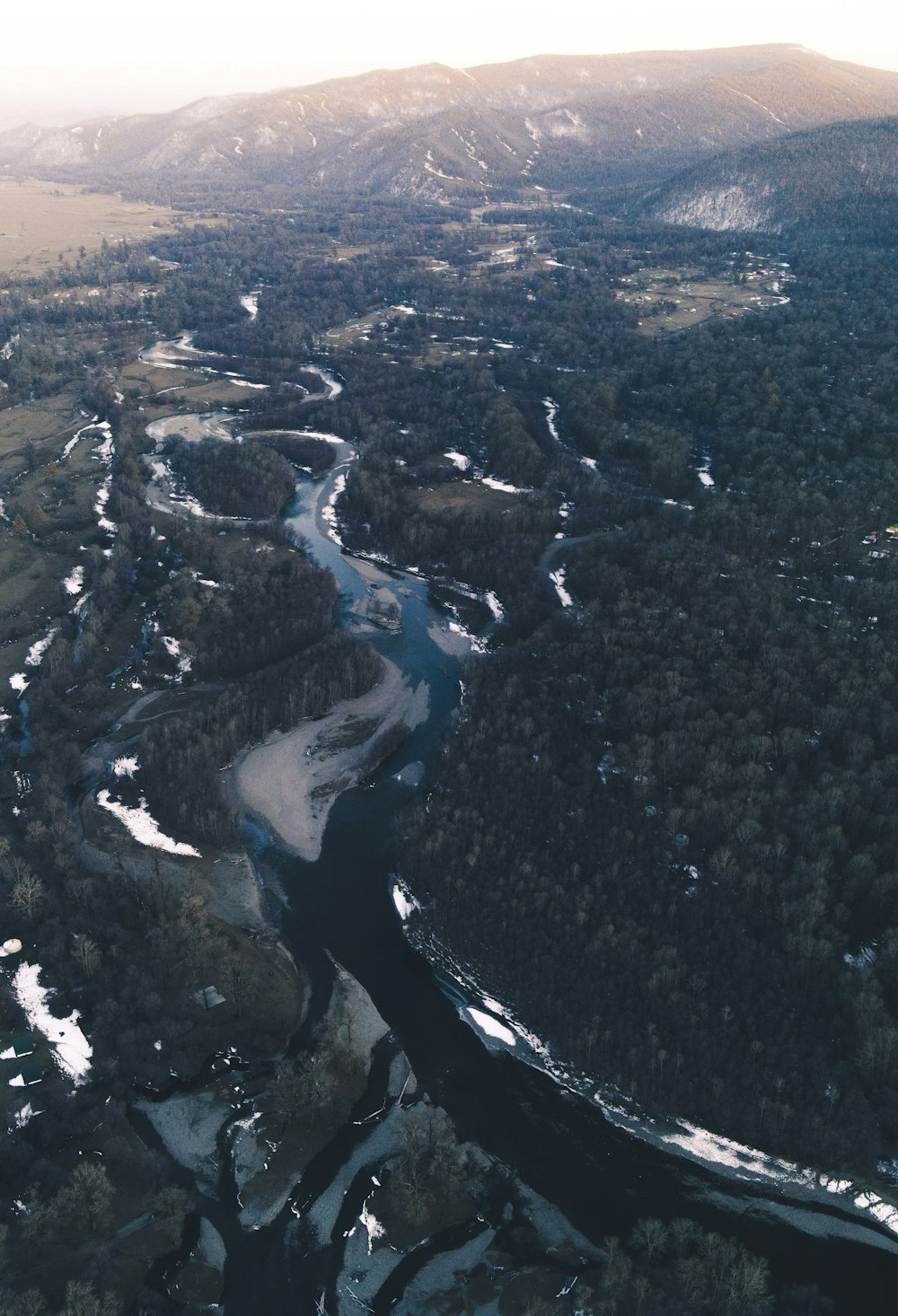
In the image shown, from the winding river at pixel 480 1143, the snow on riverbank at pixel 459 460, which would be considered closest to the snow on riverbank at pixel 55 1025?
the winding river at pixel 480 1143

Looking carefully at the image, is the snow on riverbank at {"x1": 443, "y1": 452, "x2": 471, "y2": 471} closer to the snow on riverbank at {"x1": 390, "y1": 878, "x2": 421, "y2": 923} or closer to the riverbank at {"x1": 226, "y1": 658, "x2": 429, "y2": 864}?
→ the riverbank at {"x1": 226, "y1": 658, "x2": 429, "y2": 864}

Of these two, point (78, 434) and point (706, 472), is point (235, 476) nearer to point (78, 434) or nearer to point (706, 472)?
point (78, 434)

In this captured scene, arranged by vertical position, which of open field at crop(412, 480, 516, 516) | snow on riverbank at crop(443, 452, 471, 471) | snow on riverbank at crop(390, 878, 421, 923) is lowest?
snow on riverbank at crop(390, 878, 421, 923)

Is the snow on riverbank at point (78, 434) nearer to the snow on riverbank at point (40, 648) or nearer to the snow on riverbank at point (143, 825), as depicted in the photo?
the snow on riverbank at point (40, 648)

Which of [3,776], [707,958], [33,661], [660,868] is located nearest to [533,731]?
[660,868]

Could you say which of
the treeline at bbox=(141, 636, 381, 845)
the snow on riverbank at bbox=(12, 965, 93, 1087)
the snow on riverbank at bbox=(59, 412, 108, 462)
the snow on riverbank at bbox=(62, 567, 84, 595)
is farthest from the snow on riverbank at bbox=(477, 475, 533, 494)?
the snow on riverbank at bbox=(12, 965, 93, 1087)
